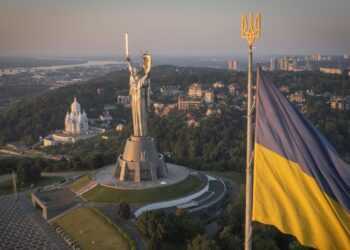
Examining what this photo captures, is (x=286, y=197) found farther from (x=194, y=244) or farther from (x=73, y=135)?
(x=73, y=135)

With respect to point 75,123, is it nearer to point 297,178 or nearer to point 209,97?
point 209,97

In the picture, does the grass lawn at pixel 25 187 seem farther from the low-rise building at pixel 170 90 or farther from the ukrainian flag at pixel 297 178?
the low-rise building at pixel 170 90

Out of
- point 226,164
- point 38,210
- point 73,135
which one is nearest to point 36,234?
point 38,210

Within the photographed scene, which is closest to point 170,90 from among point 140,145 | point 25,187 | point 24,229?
point 25,187

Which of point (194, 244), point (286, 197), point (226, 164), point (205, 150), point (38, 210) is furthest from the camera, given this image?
point (205, 150)

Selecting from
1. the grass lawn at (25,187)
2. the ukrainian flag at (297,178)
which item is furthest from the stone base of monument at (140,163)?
the ukrainian flag at (297,178)

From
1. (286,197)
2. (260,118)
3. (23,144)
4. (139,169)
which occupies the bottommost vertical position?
(23,144)
